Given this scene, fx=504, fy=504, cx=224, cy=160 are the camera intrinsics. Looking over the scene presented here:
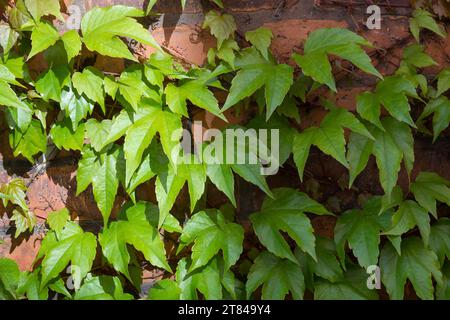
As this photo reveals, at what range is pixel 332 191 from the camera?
48.8 inches

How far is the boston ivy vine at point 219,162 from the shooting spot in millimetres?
1056

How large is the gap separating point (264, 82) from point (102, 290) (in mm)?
632

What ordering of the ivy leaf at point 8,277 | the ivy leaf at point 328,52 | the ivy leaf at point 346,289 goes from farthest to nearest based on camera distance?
the ivy leaf at point 8,277, the ivy leaf at point 346,289, the ivy leaf at point 328,52

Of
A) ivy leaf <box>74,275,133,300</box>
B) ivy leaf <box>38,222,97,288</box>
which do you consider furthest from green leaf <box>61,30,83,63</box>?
ivy leaf <box>74,275,133,300</box>

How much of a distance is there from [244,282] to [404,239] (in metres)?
0.39

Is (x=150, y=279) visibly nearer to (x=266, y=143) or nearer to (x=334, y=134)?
(x=266, y=143)

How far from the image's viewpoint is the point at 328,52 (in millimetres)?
1041

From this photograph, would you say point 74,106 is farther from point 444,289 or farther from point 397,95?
point 444,289

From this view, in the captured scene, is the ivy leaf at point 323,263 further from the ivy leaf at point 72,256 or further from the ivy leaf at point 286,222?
the ivy leaf at point 72,256

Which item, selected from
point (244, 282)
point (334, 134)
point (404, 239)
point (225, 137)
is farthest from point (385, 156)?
point (244, 282)

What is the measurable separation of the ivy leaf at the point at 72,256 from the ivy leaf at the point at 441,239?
0.77 metres

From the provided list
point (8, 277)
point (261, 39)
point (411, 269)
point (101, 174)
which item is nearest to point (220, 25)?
point (261, 39)

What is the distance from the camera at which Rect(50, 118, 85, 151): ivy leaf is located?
119 cm

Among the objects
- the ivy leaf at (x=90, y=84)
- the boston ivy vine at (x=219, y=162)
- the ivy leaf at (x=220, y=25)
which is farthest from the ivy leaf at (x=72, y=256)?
the ivy leaf at (x=220, y=25)
